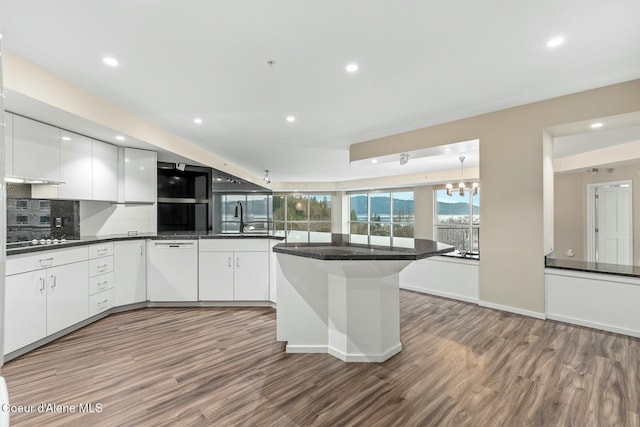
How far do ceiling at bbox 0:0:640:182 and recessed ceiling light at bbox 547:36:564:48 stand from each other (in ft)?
0.13

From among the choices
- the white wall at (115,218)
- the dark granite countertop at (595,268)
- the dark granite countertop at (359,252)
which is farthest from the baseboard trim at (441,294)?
the white wall at (115,218)

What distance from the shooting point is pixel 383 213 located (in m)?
11.2

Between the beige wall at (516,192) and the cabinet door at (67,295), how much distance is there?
4.66 metres

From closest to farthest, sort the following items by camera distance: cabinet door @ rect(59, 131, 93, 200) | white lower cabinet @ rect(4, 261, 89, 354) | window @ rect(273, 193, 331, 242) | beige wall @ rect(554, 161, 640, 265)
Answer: white lower cabinet @ rect(4, 261, 89, 354)
cabinet door @ rect(59, 131, 93, 200)
beige wall @ rect(554, 161, 640, 265)
window @ rect(273, 193, 331, 242)

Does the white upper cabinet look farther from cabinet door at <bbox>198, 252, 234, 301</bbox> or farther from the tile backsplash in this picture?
cabinet door at <bbox>198, 252, 234, 301</bbox>

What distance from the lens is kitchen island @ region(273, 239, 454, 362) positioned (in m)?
2.26

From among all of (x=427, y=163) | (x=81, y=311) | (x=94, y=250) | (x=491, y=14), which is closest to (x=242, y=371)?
(x=81, y=311)

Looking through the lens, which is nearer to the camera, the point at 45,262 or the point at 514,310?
the point at 45,262

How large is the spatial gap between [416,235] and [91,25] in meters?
9.41

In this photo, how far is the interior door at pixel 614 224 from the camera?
550cm

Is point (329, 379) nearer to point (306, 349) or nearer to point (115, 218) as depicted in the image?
point (306, 349)

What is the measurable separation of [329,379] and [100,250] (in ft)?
9.80

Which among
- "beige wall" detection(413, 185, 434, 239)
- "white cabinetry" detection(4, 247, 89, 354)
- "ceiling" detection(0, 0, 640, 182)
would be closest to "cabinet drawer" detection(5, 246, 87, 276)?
"white cabinetry" detection(4, 247, 89, 354)

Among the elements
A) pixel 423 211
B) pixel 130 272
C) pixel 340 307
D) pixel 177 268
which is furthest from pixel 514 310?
pixel 423 211
